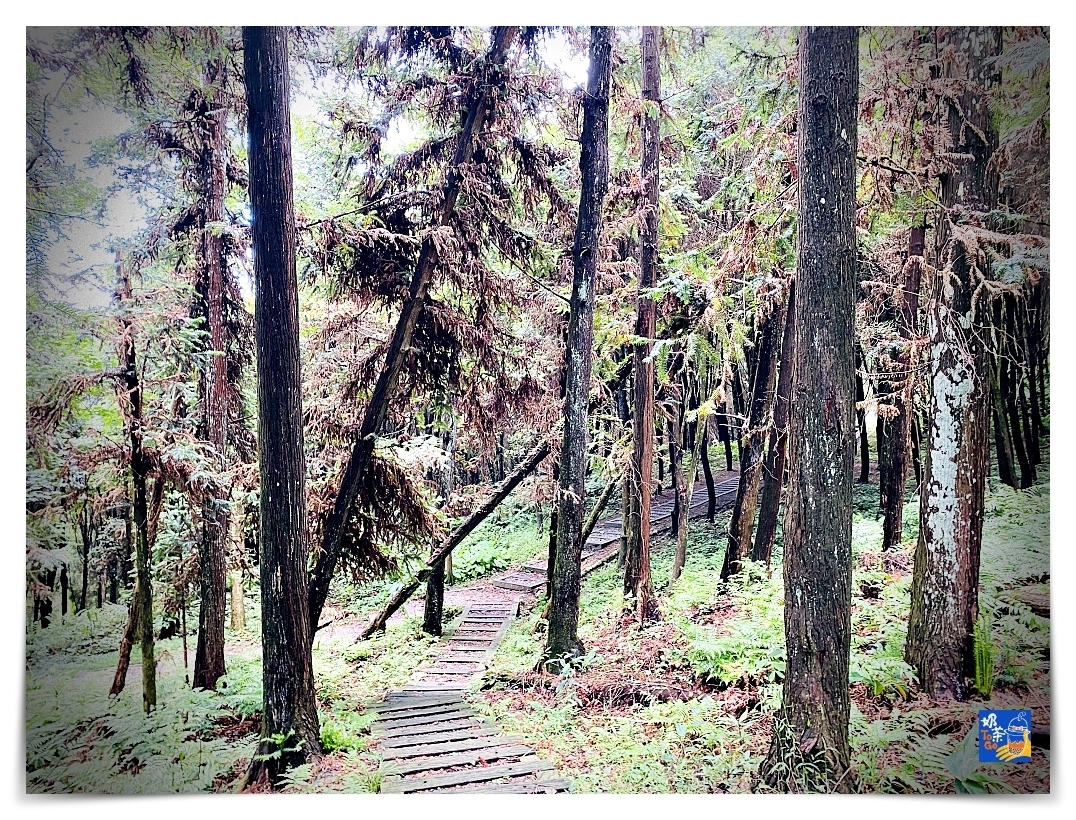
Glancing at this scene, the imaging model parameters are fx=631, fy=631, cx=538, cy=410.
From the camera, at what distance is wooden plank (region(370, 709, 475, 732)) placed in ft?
11.3

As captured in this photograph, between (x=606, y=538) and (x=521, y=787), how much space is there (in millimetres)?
1472

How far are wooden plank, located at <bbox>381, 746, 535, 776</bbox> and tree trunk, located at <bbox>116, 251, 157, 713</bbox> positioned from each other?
1355mm

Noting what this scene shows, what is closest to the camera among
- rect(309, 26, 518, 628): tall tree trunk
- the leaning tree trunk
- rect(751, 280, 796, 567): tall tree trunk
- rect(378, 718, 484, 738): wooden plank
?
the leaning tree trunk

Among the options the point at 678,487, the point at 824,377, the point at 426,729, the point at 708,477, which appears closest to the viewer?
the point at 824,377

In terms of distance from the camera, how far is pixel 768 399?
3941 millimetres

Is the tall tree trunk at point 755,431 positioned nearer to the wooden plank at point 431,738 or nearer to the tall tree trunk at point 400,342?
the wooden plank at point 431,738

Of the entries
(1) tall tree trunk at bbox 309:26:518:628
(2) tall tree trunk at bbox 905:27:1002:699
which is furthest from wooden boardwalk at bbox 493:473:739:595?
(2) tall tree trunk at bbox 905:27:1002:699

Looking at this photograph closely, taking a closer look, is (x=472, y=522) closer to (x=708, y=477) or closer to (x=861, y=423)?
(x=708, y=477)

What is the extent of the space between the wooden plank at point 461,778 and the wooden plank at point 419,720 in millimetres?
257

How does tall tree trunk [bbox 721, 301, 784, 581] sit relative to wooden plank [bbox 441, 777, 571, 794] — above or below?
above

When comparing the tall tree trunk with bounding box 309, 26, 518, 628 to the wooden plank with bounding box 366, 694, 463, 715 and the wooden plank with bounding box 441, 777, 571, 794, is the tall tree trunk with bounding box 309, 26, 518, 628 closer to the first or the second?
the wooden plank with bounding box 366, 694, 463, 715

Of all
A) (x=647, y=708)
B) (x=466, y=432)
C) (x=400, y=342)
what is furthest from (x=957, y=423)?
(x=400, y=342)

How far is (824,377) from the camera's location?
10.0 feet

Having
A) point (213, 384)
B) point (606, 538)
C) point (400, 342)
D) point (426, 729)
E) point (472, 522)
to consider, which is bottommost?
point (426, 729)
